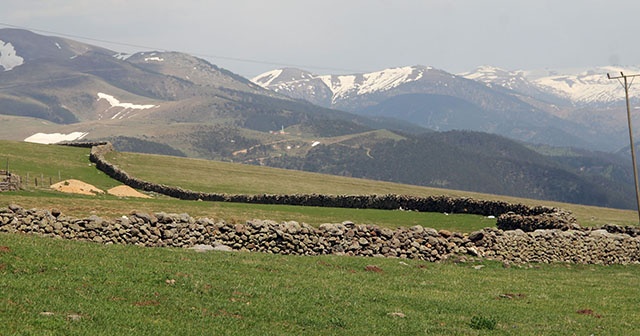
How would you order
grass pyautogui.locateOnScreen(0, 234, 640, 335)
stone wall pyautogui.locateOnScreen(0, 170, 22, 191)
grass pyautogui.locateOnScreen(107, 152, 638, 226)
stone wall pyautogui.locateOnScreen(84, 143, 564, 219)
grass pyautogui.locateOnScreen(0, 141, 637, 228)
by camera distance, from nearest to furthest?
1. grass pyautogui.locateOnScreen(0, 234, 640, 335)
2. grass pyautogui.locateOnScreen(0, 141, 637, 228)
3. stone wall pyautogui.locateOnScreen(0, 170, 22, 191)
4. stone wall pyautogui.locateOnScreen(84, 143, 564, 219)
5. grass pyautogui.locateOnScreen(107, 152, 638, 226)

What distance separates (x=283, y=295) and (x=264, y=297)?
32.9 inches

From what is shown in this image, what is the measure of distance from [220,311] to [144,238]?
1600 cm

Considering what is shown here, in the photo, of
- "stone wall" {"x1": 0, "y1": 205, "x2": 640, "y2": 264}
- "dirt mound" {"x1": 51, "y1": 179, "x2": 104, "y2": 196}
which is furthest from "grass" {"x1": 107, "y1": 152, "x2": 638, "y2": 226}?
"stone wall" {"x1": 0, "y1": 205, "x2": 640, "y2": 264}

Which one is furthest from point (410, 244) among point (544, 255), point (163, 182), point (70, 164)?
point (70, 164)

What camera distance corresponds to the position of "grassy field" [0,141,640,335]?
20.0m

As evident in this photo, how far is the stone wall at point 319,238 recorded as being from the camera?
116ft

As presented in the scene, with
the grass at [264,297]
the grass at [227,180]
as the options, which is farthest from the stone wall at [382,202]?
the grass at [264,297]

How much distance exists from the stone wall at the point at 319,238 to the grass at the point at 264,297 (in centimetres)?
432

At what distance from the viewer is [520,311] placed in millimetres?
26547

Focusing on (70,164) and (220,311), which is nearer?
(220,311)

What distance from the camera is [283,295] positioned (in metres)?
25.0

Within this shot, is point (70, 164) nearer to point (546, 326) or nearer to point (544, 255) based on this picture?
point (544, 255)

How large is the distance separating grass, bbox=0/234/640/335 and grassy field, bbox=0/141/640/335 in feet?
0.16

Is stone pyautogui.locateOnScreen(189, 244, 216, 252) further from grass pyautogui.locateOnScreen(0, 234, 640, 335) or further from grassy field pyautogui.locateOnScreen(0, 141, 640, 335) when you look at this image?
grassy field pyautogui.locateOnScreen(0, 141, 640, 335)
